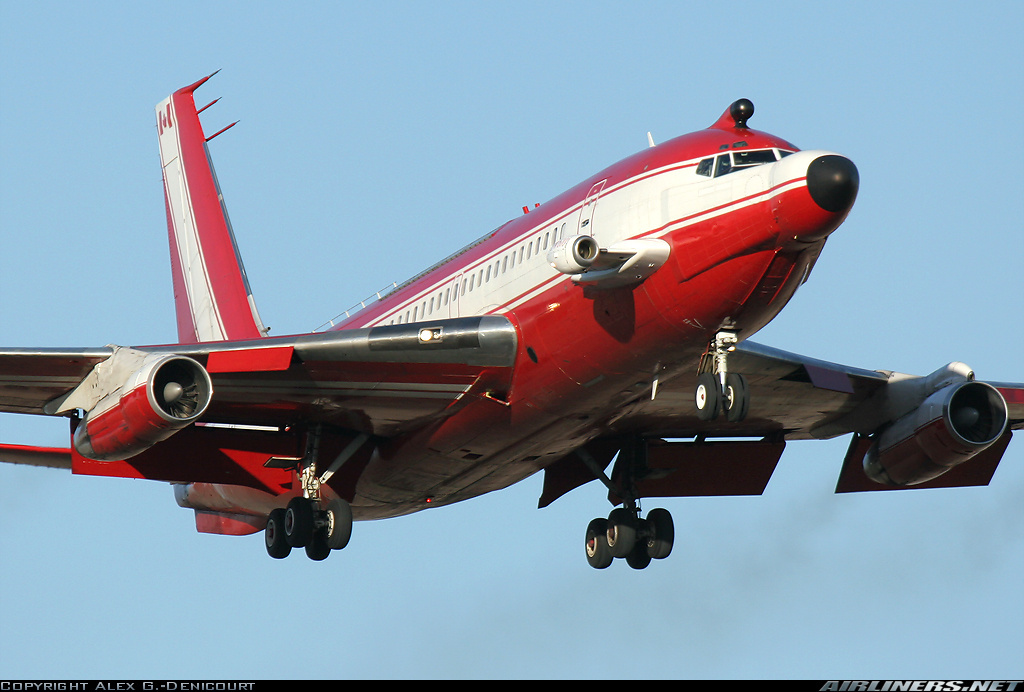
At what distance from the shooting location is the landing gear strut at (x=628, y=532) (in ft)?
114

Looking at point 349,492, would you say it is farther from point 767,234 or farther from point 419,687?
point 767,234

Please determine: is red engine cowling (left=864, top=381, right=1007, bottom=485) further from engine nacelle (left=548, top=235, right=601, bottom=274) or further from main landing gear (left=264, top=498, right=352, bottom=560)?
main landing gear (left=264, top=498, right=352, bottom=560)

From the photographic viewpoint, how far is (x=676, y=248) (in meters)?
26.1

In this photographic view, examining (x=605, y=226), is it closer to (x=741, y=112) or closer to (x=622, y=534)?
(x=741, y=112)

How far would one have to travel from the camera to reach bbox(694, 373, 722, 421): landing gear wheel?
26141 mm

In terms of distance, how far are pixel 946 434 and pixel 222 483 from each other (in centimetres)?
1672

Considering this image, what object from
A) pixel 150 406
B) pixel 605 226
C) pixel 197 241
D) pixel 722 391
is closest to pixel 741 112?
pixel 605 226

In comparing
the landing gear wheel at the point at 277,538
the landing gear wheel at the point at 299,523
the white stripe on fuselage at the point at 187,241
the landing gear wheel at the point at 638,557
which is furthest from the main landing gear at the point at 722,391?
the white stripe on fuselage at the point at 187,241

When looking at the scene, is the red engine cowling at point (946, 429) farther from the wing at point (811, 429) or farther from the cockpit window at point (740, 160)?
the cockpit window at point (740, 160)

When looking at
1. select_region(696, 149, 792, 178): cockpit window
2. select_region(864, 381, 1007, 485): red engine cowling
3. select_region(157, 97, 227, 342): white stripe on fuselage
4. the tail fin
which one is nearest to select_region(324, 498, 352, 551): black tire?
the tail fin

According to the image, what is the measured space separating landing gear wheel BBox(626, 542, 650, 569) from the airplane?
52 mm

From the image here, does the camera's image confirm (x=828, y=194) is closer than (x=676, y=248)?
Yes

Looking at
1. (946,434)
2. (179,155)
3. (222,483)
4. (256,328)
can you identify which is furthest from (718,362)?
(179,155)

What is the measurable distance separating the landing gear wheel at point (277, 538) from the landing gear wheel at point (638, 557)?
8.01m
